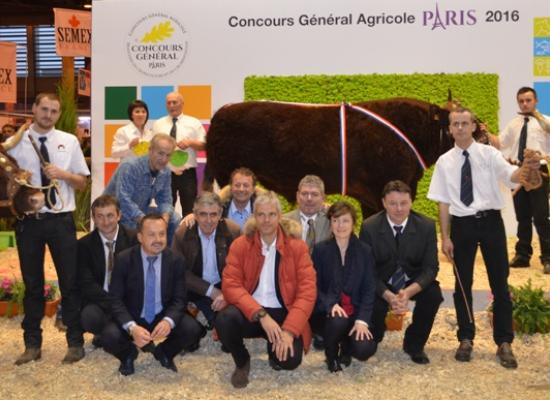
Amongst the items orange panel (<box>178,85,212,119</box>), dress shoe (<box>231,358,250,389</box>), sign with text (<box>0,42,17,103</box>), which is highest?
sign with text (<box>0,42,17,103</box>)

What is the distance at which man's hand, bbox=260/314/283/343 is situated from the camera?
3373 mm

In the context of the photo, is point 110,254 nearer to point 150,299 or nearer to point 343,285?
point 150,299

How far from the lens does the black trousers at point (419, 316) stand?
12.3 ft

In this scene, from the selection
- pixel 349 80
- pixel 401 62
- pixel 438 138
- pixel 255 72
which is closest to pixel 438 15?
pixel 401 62

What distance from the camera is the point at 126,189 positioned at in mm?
4258

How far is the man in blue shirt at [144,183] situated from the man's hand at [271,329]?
115 centimetres

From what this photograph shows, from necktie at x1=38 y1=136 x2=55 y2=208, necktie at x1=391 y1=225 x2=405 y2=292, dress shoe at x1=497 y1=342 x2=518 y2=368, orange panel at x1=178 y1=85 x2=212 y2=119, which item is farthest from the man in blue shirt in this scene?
orange panel at x1=178 y1=85 x2=212 y2=119

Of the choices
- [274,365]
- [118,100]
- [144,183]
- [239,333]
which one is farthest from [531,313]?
[118,100]

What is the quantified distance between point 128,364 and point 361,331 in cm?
131

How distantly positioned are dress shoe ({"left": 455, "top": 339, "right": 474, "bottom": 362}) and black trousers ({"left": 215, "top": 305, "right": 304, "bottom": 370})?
973 mm

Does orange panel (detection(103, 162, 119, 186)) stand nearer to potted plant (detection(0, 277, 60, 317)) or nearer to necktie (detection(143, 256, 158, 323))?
potted plant (detection(0, 277, 60, 317))

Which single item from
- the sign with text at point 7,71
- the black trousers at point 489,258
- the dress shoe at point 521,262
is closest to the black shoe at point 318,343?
the black trousers at point 489,258

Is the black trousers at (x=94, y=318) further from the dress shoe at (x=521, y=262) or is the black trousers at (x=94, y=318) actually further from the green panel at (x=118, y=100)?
the green panel at (x=118, y=100)

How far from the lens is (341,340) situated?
366 cm
